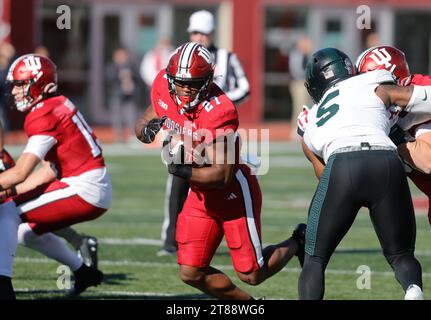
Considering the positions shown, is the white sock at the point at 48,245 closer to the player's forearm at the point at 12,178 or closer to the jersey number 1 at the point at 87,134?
the player's forearm at the point at 12,178

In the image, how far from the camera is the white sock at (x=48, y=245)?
21.4 ft

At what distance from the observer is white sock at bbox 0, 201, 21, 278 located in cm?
579

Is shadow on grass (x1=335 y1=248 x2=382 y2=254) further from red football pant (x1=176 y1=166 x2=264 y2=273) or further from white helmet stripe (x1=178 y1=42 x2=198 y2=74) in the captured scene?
white helmet stripe (x1=178 y1=42 x2=198 y2=74)

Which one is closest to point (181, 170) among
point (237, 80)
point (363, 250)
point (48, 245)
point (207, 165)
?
point (207, 165)

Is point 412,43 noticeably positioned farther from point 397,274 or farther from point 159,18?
point 397,274

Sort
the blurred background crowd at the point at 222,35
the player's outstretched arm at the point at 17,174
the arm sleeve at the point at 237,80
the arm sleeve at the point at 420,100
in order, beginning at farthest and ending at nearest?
1. the blurred background crowd at the point at 222,35
2. the arm sleeve at the point at 237,80
3. the player's outstretched arm at the point at 17,174
4. the arm sleeve at the point at 420,100

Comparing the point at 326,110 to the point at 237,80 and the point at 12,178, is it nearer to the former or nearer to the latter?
the point at 12,178

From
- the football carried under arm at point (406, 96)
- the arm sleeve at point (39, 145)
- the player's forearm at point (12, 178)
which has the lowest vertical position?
the player's forearm at point (12, 178)

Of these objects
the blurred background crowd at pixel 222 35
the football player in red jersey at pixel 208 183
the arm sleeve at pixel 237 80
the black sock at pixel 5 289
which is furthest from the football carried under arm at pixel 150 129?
the blurred background crowd at pixel 222 35

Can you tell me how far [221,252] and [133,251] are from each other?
74cm

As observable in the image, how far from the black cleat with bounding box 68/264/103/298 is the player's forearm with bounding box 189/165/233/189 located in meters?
1.44

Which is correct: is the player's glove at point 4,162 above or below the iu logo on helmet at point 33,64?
below

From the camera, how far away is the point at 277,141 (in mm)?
21109

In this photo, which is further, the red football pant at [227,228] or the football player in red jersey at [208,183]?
the red football pant at [227,228]
